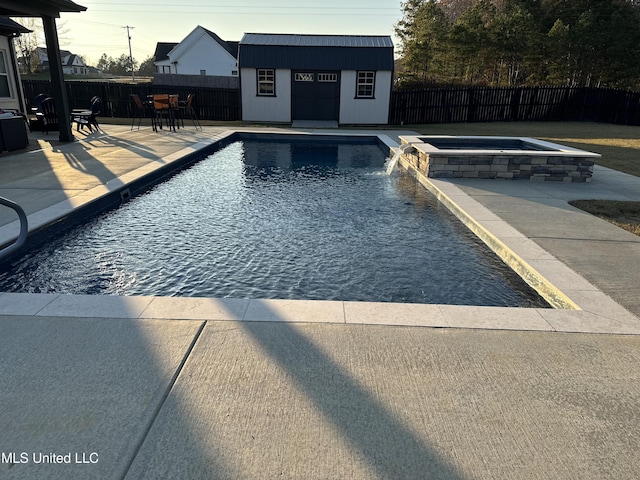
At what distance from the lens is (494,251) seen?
509 centimetres

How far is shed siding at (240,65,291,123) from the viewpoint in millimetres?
18625

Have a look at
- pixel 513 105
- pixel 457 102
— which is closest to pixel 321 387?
pixel 457 102

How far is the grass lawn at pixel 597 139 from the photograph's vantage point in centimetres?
625

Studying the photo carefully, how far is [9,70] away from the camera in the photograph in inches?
524

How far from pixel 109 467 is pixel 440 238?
187 inches

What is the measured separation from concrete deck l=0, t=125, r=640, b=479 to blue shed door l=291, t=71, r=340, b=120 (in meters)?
16.3

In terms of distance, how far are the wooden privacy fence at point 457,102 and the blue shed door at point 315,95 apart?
2.62 m

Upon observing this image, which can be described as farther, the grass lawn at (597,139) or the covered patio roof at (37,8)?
the covered patio roof at (37,8)

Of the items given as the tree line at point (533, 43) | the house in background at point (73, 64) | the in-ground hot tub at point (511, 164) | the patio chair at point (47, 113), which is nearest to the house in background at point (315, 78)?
the patio chair at point (47, 113)

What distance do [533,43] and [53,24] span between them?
29.0m

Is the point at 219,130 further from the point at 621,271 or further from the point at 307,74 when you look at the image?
the point at 621,271

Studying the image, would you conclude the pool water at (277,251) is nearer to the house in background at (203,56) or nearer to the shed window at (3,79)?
the shed window at (3,79)

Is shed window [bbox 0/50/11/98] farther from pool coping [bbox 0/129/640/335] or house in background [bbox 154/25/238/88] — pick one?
house in background [bbox 154/25/238/88]

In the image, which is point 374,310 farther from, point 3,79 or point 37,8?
point 3,79
